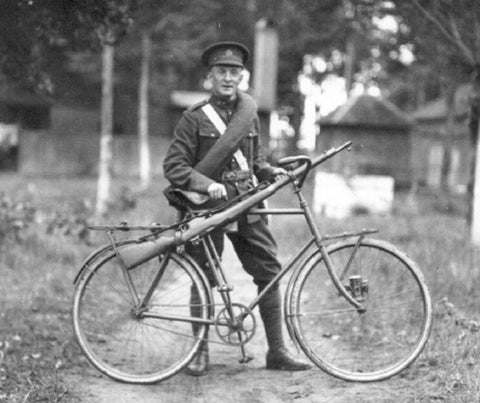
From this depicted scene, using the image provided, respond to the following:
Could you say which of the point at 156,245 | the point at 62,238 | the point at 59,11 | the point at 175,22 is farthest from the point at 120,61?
the point at 156,245

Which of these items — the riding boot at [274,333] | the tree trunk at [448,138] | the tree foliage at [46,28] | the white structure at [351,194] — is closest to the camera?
the riding boot at [274,333]

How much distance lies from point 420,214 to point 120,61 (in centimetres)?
1551

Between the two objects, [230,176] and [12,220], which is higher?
[230,176]

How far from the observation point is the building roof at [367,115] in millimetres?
16312

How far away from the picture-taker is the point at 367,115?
16359mm

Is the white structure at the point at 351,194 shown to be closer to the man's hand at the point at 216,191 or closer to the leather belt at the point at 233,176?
the leather belt at the point at 233,176

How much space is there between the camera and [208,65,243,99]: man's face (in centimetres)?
436

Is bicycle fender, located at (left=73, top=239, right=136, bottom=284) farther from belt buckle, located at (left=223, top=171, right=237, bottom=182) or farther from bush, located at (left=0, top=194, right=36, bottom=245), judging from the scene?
bush, located at (left=0, top=194, right=36, bottom=245)

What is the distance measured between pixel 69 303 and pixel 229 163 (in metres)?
2.57

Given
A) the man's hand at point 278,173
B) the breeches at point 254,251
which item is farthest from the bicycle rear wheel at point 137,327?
the man's hand at point 278,173

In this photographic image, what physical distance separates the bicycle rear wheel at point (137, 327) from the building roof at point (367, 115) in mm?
10756

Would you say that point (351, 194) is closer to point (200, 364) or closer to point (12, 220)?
point (12, 220)

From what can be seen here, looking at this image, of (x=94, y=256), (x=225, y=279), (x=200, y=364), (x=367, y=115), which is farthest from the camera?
(x=367, y=115)

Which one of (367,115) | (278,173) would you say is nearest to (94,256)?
(278,173)
